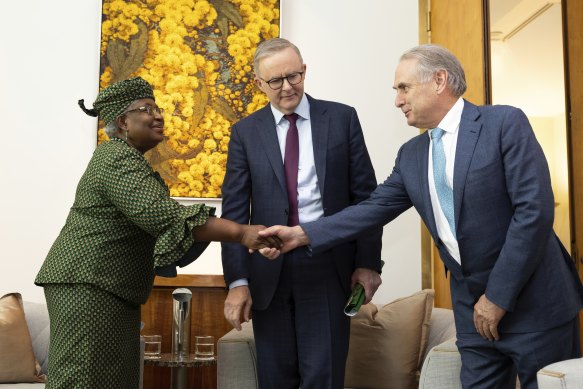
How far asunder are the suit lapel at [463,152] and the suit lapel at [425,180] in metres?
0.14

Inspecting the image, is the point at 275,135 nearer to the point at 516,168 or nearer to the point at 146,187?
the point at 146,187

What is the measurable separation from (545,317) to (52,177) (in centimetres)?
325

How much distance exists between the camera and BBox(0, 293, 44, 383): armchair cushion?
3199 millimetres

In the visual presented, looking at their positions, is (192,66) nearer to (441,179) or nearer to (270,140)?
(270,140)

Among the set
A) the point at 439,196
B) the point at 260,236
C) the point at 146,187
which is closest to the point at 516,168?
the point at 439,196

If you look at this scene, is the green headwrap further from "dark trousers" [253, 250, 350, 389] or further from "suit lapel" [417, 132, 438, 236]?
"suit lapel" [417, 132, 438, 236]

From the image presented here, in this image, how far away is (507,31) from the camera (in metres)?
3.82

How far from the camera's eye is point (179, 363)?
332 cm

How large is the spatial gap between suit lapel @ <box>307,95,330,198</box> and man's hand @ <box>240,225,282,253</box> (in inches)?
10.2

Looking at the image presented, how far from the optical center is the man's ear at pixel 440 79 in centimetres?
226

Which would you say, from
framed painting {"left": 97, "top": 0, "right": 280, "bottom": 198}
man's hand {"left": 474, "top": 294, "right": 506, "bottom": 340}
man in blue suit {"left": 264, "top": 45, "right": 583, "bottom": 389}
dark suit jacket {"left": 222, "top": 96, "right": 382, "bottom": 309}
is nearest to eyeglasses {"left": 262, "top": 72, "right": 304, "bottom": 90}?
dark suit jacket {"left": 222, "top": 96, "right": 382, "bottom": 309}

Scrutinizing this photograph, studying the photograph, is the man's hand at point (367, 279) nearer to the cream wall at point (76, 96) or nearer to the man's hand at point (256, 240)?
the man's hand at point (256, 240)

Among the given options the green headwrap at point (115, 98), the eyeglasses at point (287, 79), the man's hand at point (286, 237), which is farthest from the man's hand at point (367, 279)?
the green headwrap at point (115, 98)

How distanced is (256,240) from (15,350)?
154 cm
